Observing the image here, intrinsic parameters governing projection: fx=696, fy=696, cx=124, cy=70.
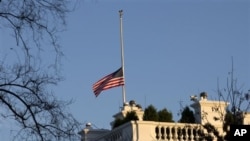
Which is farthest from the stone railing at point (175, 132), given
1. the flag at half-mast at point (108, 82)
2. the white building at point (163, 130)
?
the flag at half-mast at point (108, 82)

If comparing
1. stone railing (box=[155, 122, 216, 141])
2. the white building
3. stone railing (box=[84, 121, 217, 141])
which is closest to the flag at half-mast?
the white building

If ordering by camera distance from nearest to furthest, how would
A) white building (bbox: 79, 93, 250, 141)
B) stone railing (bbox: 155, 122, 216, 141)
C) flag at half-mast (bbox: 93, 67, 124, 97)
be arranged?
1. white building (bbox: 79, 93, 250, 141)
2. stone railing (bbox: 155, 122, 216, 141)
3. flag at half-mast (bbox: 93, 67, 124, 97)

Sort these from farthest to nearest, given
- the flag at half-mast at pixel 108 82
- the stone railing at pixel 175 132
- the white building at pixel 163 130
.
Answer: the flag at half-mast at pixel 108 82
the stone railing at pixel 175 132
the white building at pixel 163 130

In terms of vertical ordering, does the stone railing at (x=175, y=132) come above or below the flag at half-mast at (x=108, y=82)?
below

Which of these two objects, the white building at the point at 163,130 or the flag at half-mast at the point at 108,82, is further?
the flag at half-mast at the point at 108,82

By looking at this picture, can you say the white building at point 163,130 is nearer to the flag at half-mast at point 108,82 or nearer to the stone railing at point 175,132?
the stone railing at point 175,132

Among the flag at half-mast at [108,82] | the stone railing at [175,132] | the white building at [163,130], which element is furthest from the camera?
the flag at half-mast at [108,82]

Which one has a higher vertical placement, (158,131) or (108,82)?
(108,82)

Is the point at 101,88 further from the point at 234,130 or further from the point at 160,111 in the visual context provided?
the point at 234,130

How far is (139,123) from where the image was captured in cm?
2250

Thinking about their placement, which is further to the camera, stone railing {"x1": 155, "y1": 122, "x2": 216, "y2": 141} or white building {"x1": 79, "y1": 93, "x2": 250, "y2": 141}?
stone railing {"x1": 155, "y1": 122, "x2": 216, "y2": 141}

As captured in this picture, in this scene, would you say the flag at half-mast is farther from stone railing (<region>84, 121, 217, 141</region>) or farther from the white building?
stone railing (<region>84, 121, 217, 141</region>)

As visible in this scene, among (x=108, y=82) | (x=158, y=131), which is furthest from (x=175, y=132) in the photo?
(x=108, y=82)

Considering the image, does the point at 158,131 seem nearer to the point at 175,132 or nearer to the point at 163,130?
the point at 163,130
